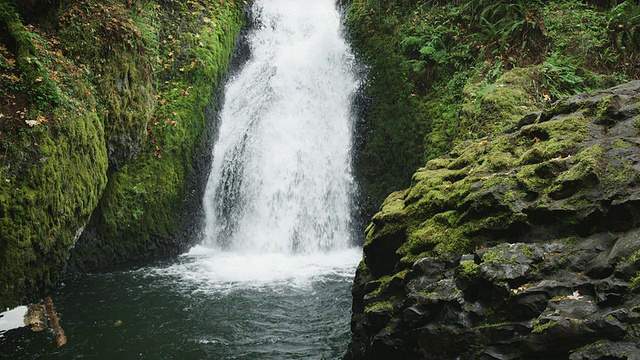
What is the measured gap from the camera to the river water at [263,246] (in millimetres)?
5844

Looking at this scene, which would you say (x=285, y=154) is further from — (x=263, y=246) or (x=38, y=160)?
(x=38, y=160)

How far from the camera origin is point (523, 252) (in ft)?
10.8

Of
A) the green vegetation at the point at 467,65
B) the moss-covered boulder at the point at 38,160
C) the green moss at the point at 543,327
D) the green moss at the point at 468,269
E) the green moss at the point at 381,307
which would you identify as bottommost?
the green moss at the point at 381,307

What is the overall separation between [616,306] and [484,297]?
90 cm

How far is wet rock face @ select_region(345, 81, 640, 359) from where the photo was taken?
2.72 m

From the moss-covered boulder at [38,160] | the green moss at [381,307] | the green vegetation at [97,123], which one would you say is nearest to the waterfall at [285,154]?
the green vegetation at [97,123]

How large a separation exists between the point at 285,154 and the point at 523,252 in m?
8.24

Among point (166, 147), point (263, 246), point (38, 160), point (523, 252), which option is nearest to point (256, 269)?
point (263, 246)

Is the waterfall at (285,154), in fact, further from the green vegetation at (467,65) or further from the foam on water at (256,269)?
the green vegetation at (467,65)

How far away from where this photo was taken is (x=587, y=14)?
8414 mm

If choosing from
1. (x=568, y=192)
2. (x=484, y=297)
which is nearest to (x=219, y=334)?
(x=484, y=297)

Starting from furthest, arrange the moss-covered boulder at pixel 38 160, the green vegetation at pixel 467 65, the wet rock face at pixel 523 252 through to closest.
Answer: the green vegetation at pixel 467 65 < the moss-covered boulder at pixel 38 160 < the wet rock face at pixel 523 252

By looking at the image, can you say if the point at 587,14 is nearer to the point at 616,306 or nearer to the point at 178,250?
the point at 616,306

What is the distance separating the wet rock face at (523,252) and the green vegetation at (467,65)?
288 centimetres
